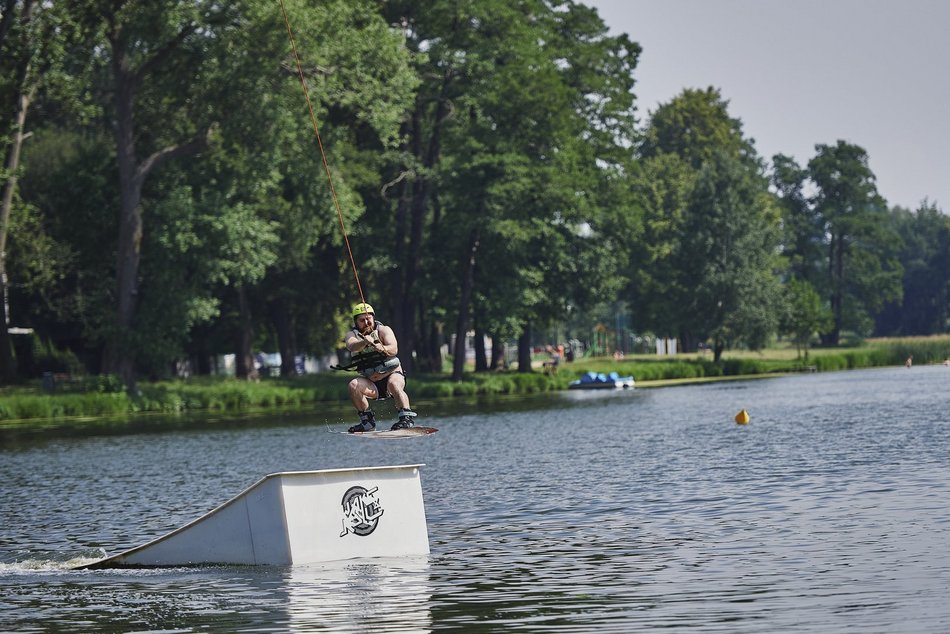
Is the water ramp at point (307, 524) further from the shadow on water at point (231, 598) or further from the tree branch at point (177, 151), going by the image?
the tree branch at point (177, 151)

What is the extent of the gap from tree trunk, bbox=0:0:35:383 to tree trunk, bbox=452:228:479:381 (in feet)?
78.4

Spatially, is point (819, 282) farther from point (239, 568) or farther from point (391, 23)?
point (239, 568)

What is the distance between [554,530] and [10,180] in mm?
47399

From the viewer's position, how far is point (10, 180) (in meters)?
65.4

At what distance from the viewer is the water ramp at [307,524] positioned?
66.2 feet

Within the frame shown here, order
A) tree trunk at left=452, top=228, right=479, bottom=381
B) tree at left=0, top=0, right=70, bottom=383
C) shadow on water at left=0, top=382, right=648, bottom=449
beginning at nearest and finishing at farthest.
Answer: shadow on water at left=0, top=382, right=648, bottom=449 → tree at left=0, top=0, right=70, bottom=383 → tree trunk at left=452, top=228, right=479, bottom=381

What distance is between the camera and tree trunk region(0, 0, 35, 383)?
63.5 m

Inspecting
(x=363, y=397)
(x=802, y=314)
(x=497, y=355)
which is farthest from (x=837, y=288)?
(x=363, y=397)

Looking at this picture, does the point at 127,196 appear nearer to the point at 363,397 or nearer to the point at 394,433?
the point at 363,397

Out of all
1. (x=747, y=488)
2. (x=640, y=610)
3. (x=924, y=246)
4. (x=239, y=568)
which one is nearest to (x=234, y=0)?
(x=747, y=488)

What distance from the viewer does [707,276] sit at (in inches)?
4173

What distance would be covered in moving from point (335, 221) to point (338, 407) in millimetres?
8715

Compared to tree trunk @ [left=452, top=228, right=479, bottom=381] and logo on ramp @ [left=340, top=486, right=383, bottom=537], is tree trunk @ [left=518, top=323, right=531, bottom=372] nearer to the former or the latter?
tree trunk @ [left=452, top=228, right=479, bottom=381]

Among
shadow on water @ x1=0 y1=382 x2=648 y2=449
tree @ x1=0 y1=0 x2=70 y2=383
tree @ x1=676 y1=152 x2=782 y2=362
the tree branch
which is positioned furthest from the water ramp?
Result: tree @ x1=676 y1=152 x2=782 y2=362
